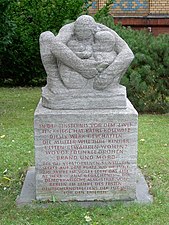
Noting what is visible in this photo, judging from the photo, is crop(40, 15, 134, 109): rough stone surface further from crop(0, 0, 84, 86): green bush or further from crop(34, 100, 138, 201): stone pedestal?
crop(0, 0, 84, 86): green bush

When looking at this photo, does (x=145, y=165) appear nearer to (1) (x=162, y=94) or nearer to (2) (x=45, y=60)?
(2) (x=45, y=60)

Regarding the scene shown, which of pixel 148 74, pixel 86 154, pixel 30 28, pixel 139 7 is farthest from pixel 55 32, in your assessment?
pixel 86 154

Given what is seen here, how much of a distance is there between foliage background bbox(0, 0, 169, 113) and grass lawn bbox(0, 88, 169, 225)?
0.61 m

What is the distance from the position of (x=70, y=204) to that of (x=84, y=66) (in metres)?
1.38

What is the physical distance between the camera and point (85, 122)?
5.26 m

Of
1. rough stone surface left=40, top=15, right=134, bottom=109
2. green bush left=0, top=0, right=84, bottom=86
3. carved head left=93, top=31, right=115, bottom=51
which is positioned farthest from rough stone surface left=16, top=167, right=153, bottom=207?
green bush left=0, top=0, right=84, bottom=86

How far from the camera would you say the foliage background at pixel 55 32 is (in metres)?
10.7

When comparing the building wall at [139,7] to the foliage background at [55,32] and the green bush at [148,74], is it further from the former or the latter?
the green bush at [148,74]

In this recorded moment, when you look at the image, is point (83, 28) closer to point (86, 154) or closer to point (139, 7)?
point (86, 154)

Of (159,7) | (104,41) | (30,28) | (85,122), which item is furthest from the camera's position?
(159,7)

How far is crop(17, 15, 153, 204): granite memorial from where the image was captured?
17.3ft

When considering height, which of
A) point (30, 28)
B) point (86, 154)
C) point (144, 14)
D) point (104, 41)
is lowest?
point (144, 14)

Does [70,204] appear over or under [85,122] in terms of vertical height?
under

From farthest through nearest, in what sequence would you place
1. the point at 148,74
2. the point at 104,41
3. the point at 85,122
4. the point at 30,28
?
the point at 30,28
the point at 148,74
the point at 104,41
the point at 85,122
